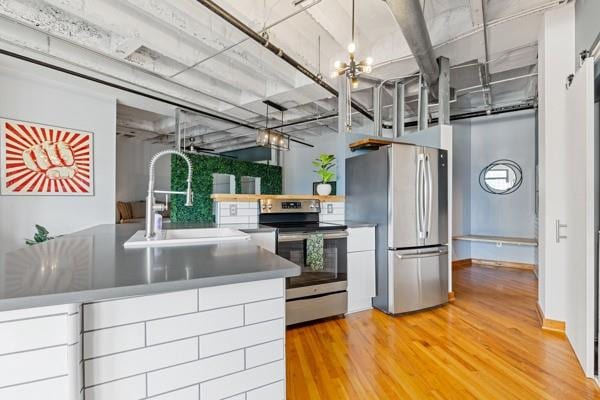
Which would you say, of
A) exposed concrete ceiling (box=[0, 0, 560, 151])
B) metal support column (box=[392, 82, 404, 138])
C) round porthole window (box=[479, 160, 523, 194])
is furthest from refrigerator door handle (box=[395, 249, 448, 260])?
round porthole window (box=[479, 160, 523, 194])

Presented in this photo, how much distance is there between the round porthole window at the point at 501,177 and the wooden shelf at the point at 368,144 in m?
3.31

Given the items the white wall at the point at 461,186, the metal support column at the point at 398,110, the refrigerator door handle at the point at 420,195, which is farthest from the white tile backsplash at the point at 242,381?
the white wall at the point at 461,186

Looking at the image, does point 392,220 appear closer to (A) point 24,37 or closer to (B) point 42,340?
(B) point 42,340

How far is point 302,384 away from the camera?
5.79 feet

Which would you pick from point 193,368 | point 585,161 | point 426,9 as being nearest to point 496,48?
point 426,9

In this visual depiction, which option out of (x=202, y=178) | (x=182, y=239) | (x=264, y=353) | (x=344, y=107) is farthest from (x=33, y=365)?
(x=202, y=178)

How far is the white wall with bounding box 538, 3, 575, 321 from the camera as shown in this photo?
2.45m

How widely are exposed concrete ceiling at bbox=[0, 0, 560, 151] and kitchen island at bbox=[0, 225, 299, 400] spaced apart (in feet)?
7.69

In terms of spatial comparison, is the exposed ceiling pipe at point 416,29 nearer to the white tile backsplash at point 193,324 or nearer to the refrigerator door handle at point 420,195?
the refrigerator door handle at point 420,195

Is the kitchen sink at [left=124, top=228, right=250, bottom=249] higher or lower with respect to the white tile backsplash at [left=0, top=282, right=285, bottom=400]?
higher

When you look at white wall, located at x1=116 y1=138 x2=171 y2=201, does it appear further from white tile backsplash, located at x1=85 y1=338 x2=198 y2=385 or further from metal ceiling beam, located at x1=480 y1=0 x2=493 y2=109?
white tile backsplash, located at x1=85 y1=338 x2=198 y2=385

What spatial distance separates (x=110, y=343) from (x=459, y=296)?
12.5 ft

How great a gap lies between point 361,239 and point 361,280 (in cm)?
43

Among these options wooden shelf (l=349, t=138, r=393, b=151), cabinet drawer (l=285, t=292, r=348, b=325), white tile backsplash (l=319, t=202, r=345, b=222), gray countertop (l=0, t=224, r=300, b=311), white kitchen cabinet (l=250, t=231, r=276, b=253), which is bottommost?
cabinet drawer (l=285, t=292, r=348, b=325)
